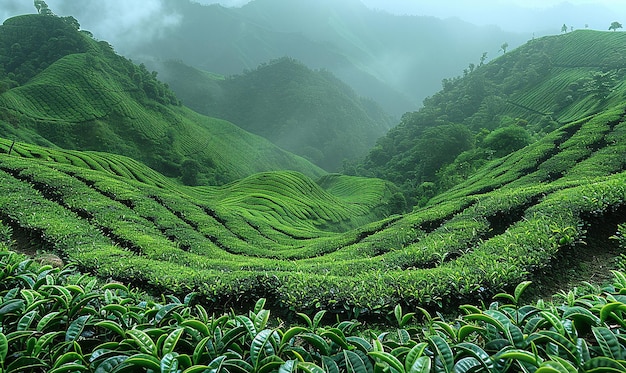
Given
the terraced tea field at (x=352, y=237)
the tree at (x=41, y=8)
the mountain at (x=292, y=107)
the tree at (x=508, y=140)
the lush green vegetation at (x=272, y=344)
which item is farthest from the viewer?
the mountain at (x=292, y=107)

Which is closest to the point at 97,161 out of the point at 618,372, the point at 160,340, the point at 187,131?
the point at 160,340

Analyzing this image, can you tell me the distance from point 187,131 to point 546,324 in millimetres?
93011

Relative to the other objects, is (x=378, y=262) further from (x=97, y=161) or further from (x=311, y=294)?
(x=97, y=161)

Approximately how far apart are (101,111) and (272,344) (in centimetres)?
8936

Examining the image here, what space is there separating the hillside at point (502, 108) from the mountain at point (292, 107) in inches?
1918

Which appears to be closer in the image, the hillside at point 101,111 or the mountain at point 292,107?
the hillside at point 101,111

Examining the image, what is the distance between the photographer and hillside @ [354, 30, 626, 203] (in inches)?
1855

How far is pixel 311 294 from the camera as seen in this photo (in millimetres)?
5379

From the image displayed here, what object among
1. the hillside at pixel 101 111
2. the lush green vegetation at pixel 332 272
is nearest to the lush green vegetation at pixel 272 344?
the lush green vegetation at pixel 332 272

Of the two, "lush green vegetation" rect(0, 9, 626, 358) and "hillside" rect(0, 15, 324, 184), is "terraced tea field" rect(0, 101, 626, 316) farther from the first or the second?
"hillside" rect(0, 15, 324, 184)

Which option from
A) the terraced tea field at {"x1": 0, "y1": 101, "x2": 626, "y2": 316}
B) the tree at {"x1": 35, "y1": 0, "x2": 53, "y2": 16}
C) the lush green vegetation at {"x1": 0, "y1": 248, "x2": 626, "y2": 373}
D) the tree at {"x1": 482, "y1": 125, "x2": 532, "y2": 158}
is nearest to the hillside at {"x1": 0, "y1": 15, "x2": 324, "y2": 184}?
the tree at {"x1": 35, "y1": 0, "x2": 53, "y2": 16}

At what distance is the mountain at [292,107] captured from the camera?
150500 millimetres

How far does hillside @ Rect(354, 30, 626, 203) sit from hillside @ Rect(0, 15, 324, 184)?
38873 mm

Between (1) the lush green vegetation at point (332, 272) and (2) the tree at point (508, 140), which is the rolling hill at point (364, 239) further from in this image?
(2) the tree at point (508, 140)
